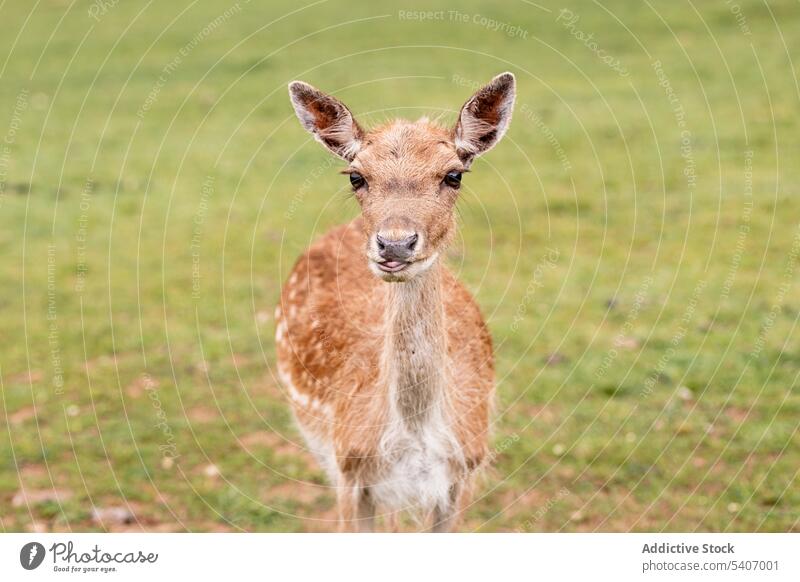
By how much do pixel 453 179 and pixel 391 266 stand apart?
3.03 feet

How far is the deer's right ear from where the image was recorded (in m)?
6.30

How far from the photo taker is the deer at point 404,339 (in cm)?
604

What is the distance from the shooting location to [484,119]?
6.32 metres

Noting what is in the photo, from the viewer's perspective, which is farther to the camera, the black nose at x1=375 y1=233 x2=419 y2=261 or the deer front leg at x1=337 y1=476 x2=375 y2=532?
the deer front leg at x1=337 y1=476 x2=375 y2=532

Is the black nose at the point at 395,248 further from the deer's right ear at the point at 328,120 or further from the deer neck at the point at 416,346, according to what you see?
the deer's right ear at the point at 328,120

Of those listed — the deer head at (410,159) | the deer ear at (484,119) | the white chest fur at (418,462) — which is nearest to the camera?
the deer head at (410,159)

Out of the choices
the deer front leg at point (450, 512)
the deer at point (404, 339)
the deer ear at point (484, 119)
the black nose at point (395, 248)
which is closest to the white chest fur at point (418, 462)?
the deer at point (404, 339)

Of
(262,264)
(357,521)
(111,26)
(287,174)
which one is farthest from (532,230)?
(111,26)

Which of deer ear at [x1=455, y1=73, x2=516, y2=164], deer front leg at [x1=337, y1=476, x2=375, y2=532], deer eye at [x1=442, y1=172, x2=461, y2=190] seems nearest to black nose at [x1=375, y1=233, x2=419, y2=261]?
deer eye at [x1=442, y1=172, x2=461, y2=190]

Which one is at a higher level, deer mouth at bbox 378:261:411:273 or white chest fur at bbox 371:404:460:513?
deer mouth at bbox 378:261:411:273

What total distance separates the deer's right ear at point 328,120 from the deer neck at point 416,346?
1.01m
